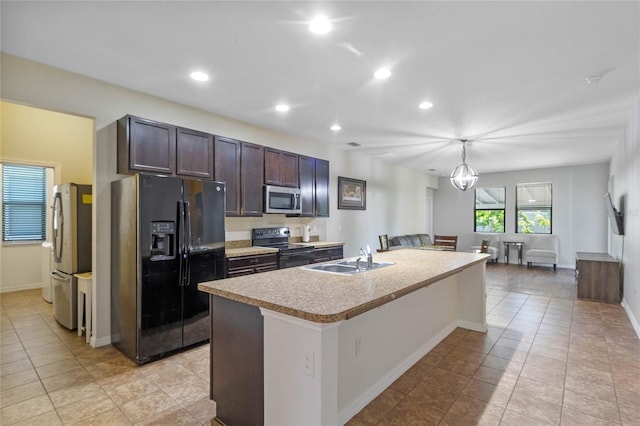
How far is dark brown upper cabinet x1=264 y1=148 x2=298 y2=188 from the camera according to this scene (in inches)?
176

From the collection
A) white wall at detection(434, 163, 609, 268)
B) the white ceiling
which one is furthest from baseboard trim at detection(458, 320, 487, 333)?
white wall at detection(434, 163, 609, 268)

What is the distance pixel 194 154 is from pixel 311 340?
285 cm

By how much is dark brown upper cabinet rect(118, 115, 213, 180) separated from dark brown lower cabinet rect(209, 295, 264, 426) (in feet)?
6.26

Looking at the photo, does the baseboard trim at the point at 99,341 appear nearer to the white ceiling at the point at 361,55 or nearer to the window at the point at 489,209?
the white ceiling at the point at 361,55

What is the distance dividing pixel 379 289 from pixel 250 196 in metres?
2.75

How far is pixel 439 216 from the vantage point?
10.2 meters

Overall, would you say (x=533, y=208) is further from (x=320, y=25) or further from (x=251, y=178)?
(x=320, y=25)

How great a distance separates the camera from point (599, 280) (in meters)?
4.96

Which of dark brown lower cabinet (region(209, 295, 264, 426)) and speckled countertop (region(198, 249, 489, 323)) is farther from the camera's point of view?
dark brown lower cabinet (region(209, 295, 264, 426))

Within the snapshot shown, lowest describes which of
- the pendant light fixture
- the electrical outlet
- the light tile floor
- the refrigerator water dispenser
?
the light tile floor

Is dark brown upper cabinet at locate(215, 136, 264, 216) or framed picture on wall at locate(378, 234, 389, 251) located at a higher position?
dark brown upper cabinet at locate(215, 136, 264, 216)

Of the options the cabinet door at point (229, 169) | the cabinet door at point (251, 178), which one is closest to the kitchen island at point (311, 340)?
the cabinet door at point (229, 169)

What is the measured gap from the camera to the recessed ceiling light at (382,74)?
9.39 feet

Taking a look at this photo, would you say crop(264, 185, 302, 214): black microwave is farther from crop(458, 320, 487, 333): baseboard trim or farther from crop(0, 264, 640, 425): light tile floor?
Result: crop(458, 320, 487, 333): baseboard trim
